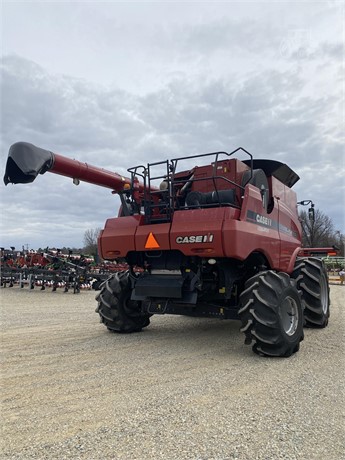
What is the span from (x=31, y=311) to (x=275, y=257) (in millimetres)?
7031

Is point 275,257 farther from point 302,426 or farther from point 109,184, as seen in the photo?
point 302,426

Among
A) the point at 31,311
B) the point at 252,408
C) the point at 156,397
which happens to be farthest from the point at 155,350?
the point at 31,311

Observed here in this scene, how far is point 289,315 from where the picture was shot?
18.9 feet

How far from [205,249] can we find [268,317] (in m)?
1.21

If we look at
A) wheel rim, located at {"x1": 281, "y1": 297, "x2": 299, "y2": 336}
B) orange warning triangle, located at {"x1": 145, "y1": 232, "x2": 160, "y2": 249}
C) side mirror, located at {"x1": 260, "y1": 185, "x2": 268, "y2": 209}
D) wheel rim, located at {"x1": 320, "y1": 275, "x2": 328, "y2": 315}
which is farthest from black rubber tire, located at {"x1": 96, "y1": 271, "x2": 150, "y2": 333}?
wheel rim, located at {"x1": 320, "y1": 275, "x2": 328, "y2": 315}

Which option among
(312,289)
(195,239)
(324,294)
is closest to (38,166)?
(195,239)

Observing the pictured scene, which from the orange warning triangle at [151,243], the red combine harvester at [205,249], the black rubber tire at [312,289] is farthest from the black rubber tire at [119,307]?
the black rubber tire at [312,289]

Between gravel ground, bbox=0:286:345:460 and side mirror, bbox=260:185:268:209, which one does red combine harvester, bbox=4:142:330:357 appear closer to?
side mirror, bbox=260:185:268:209

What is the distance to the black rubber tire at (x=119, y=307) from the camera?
22.2 ft

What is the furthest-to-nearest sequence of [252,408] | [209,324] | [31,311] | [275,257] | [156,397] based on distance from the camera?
[31,311] < [209,324] < [275,257] < [156,397] < [252,408]

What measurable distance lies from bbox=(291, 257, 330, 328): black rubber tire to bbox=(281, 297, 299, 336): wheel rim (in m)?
1.75

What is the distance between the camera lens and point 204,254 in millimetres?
5438

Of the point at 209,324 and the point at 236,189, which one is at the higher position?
the point at 236,189

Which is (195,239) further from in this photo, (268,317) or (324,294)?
(324,294)
